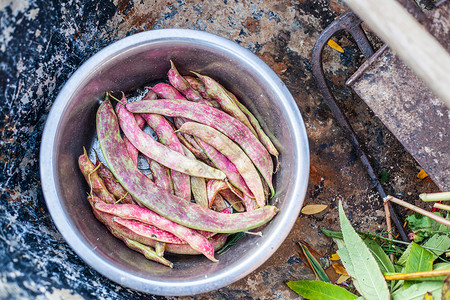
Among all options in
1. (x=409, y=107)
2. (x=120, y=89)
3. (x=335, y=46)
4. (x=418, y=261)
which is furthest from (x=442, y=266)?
(x=120, y=89)

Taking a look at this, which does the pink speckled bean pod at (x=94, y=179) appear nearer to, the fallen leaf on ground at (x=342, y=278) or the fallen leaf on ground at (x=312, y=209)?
the fallen leaf on ground at (x=312, y=209)

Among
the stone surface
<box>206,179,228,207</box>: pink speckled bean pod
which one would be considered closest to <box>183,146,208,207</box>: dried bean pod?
<box>206,179,228,207</box>: pink speckled bean pod

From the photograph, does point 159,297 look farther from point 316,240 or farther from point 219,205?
point 316,240

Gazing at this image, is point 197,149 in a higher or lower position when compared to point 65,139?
lower

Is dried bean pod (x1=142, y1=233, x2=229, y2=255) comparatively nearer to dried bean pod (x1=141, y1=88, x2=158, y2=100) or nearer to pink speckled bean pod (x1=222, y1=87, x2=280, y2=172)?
pink speckled bean pod (x1=222, y1=87, x2=280, y2=172)

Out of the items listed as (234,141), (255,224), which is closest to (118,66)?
(234,141)

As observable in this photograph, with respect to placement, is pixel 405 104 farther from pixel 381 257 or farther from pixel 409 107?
pixel 381 257

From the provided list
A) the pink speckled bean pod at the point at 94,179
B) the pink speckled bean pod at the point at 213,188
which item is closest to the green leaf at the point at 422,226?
the pink speckled bean pod at the point at 213,188
